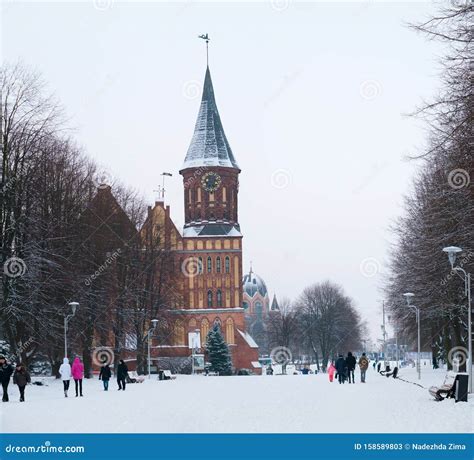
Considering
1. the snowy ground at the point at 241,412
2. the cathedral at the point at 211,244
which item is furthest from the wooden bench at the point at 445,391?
the cathedral at the point at 211,244

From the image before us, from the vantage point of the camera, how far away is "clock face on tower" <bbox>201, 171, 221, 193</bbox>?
10525 cm

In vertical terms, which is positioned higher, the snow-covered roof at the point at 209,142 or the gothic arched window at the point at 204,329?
the snow-covered roof at the point at 209,142

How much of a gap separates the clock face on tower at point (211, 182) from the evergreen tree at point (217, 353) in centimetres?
2251

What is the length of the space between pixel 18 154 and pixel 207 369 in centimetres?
4773

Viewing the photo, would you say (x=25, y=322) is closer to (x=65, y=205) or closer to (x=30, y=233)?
(x=30, y=233)

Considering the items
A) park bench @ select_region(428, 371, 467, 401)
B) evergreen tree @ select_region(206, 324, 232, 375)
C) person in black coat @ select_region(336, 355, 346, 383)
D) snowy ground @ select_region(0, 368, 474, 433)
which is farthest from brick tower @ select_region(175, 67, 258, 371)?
park bench @ select_region(428, 371, 467, 401)

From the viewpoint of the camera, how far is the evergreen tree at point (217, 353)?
276ft

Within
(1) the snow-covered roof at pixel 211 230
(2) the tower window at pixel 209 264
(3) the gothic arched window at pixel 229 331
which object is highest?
(1) the snow-covered roof at pixel 211 230

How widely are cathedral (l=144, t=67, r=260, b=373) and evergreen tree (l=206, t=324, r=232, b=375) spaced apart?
6.44 meters

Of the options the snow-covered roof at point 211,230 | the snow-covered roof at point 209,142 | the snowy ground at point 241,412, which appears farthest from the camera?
the snow-covered roof at point 209,142

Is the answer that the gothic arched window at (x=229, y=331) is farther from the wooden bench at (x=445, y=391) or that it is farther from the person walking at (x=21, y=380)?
the wooden bench at (x=445, y=391)

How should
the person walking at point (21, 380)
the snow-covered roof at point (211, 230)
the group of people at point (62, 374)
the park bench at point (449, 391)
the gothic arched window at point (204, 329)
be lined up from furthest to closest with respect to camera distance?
the snow-covered roof at point (211, 230)
the gothic arched window at point (204, 329)
the person walking at point (21, 380)
the group of people at point (62, 374)
the park bench at point (449, 391)

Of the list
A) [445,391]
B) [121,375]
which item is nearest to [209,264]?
[121,375]
